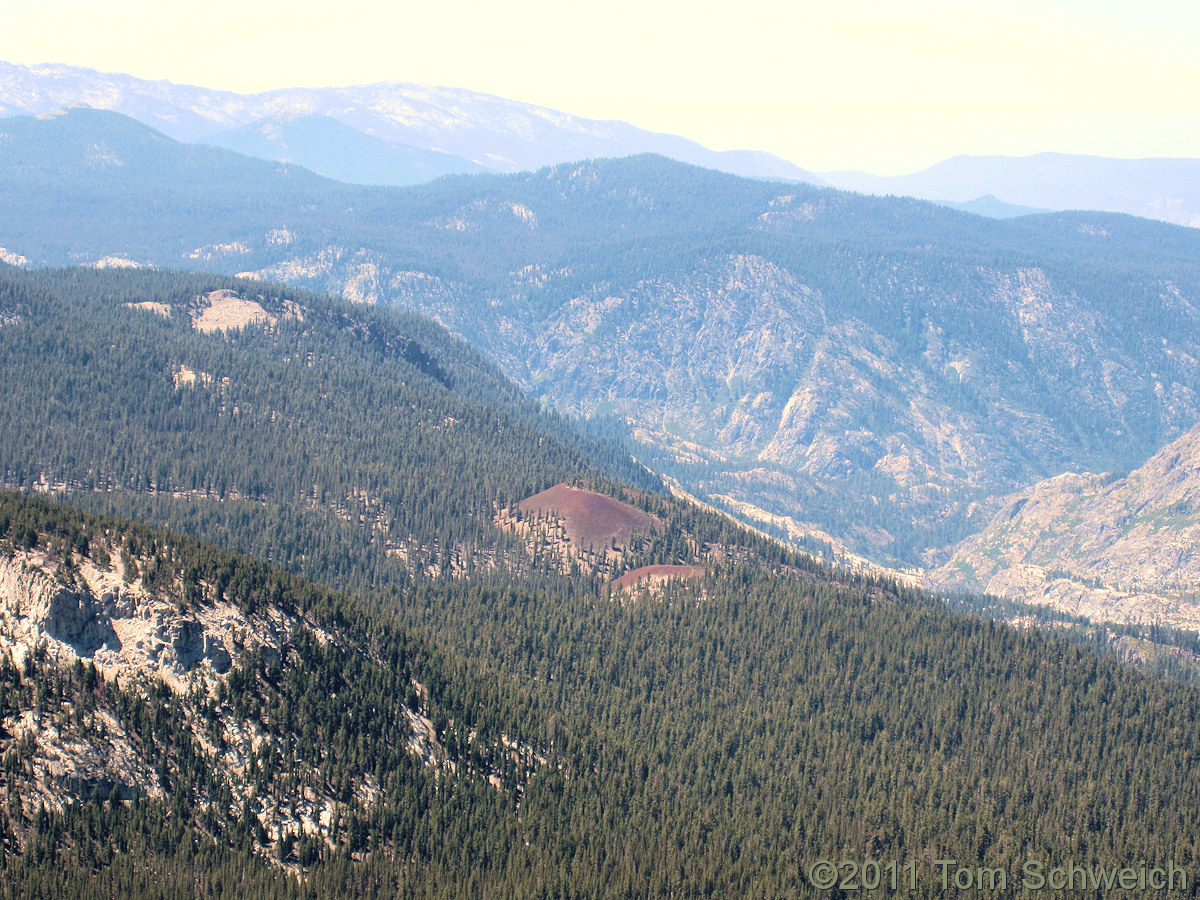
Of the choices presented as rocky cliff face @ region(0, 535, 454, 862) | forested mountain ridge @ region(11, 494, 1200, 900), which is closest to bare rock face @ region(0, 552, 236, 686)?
rocky cliff face @ region(0, 535, 454, 862)

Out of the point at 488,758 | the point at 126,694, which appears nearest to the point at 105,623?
the point at 126,694

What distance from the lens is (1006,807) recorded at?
147 metres

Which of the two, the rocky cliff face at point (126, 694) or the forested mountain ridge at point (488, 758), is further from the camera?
the forested mountain ridge at point (488, 758)

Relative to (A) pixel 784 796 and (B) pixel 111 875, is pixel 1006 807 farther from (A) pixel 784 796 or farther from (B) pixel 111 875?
(B) pixel 111 875

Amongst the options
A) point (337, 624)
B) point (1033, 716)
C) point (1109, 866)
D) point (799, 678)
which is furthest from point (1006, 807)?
point (337, 624)

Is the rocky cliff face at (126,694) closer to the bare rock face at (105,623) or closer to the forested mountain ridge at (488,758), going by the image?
the bare rock face at (105,623)

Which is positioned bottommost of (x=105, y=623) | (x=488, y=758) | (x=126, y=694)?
(x=488, y=758)

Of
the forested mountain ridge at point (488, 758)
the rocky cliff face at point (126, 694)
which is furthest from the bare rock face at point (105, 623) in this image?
the forested mountain ridge at point (488, 758)

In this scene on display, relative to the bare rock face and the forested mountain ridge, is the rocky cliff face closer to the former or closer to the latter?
the bare rock face

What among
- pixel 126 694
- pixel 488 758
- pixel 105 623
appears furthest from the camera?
pixel 488 758

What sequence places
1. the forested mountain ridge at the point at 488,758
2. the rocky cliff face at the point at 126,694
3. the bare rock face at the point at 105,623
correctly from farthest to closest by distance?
1. the bare rock face at the point at 105,623
2. the forested mountain ridge at the point at 488,758
3. the rocky cliff face at the point at 126,694

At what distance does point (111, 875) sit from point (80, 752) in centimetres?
1170

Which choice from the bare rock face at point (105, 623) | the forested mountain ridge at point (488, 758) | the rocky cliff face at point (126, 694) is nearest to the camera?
the rocky cliff face at point (126, 694)

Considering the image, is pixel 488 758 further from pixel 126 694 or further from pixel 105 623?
pixel 105 623
